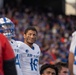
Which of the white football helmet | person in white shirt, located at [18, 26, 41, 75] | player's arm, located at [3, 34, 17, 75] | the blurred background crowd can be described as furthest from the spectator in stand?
the blurred background crowd

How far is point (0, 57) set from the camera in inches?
131

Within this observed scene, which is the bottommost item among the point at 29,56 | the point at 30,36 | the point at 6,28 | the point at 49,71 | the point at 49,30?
the point at 49,30

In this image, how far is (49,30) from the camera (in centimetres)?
1817

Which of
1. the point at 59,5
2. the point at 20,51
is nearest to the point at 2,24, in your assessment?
the point at 20,51

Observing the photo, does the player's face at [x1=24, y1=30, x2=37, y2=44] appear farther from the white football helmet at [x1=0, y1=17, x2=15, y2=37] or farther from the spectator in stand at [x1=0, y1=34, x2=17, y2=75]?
the spectator in stand at [x1=0, y1=34, x2=17, y2=75]

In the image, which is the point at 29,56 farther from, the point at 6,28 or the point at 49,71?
the point at 6,28

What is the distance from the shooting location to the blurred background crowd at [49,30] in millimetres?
12743

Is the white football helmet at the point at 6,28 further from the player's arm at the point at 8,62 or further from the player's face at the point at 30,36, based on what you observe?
the player's arm at the point at 8,62

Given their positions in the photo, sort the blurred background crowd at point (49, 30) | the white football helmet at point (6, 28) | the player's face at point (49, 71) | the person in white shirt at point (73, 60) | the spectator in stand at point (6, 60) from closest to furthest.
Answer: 1. the spectator in stand at point (6, 60)
2. the white football helmet at point (6, 28)
3. the person in white shirt at point (73, 60)
4. the player's face at point (49, 71)
5. the blurred background crowd at point (49, 30)

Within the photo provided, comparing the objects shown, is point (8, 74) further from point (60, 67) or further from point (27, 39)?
point (60, 67)

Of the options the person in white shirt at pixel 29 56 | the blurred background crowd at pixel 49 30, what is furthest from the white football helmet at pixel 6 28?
the blurred background crowd at pixel 49 30

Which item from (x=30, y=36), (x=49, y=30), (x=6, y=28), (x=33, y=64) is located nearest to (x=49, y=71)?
(x=33, y=64)

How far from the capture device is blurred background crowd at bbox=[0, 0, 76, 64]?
12743mm

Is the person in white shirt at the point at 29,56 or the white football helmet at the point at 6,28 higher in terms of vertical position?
the white football helmet at the point at 6,28
